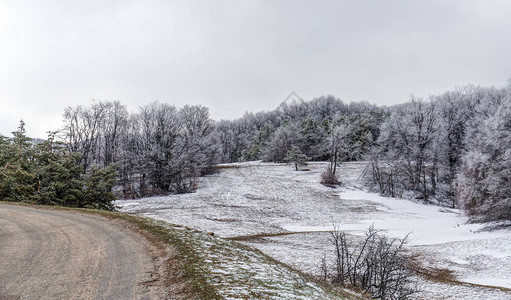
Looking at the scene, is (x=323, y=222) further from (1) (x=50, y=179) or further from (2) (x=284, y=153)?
(2) (x=284, y=153)

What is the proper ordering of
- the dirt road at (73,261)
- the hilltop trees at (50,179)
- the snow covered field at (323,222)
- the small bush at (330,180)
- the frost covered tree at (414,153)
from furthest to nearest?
the small bush at (330,180)
the frost covered tree at (414,153)
the hilltop trees at (50,179)
the snow covered field at (323,222)
the dirt road at (73,261)

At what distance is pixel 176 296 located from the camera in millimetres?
5781

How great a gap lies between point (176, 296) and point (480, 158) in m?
29.0

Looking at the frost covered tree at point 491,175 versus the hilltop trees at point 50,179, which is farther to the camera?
the frost covered tree at point 491,175

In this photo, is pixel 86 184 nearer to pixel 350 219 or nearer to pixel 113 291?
pixel 113 291

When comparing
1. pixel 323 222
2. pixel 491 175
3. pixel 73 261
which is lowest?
pixel 323 222

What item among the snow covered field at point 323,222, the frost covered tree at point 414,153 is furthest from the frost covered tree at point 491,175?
the frost covered tree at point 414,153

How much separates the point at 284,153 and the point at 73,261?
73.5 meters

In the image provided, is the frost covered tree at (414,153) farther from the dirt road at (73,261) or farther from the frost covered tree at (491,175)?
the dirt road at (73,261)

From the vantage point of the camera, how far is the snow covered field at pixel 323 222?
1492 cm

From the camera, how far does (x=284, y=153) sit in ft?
262

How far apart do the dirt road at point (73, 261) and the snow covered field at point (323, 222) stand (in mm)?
8896

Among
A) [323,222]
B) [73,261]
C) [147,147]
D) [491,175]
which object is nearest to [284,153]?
[147,147]

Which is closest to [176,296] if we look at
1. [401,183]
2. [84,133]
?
[401,183]
